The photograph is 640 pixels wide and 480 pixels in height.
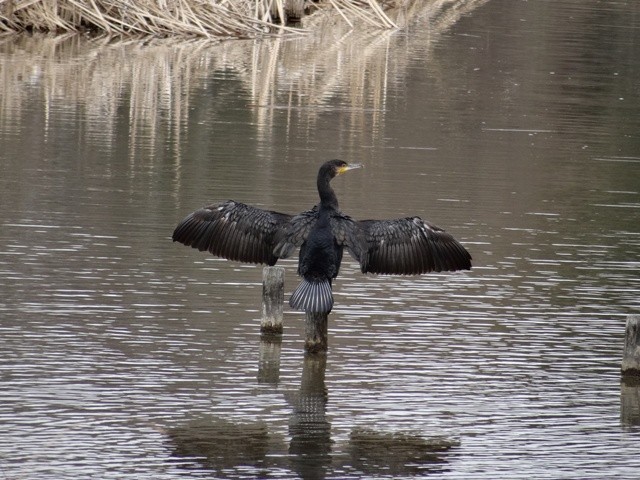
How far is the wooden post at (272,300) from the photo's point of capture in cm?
1038

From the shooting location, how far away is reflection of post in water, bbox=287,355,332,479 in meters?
8.03

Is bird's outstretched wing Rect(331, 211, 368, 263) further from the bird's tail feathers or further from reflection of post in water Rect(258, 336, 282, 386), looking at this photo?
reflection of post in water Rect(258, 336, 282, 386)

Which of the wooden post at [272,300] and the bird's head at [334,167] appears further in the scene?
the wooden post at [272,300]

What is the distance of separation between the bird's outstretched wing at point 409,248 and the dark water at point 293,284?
2.11 feet

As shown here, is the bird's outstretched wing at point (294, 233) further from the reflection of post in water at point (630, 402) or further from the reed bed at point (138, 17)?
the reed bed at point (138, 17)

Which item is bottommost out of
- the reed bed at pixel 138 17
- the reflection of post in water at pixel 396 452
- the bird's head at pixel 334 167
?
the reflection of post in water at pixel 396 452

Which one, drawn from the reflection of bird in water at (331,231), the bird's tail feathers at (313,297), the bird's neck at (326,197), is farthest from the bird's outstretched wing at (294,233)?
the bird's tail feathers at (313,297)

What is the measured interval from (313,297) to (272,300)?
848 mm

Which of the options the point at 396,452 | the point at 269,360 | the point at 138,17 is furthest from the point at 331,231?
the point at 138,17

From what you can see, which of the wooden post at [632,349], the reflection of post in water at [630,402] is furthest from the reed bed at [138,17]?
the reflection of post in water at [630,402]

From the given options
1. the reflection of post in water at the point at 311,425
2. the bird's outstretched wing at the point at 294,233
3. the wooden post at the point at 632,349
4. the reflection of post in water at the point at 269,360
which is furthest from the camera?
the bird's outstretched wing at the point at 294,233

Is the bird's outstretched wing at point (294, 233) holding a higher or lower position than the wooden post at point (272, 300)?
higher

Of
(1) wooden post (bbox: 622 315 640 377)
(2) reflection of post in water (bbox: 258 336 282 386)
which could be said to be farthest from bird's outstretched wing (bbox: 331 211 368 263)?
(1) wooden post (bbox: 622 315 640 377)

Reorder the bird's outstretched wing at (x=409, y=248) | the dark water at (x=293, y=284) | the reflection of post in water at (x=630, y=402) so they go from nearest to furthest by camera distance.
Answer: the dark water at (x=293, y=284)
the reflection of post in water at (x=630, y=402)
the bird's outstretched wing at (x=409, y=248)
